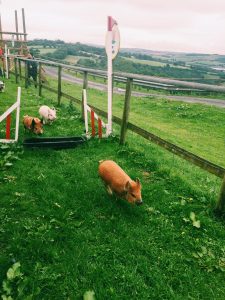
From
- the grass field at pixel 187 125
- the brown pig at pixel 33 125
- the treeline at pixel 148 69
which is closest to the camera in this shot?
the brown pig at pixel 33 125

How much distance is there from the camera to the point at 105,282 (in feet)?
10.2

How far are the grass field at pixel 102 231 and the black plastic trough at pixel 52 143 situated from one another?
6.7 inches

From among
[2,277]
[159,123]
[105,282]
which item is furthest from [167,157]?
[159,123]

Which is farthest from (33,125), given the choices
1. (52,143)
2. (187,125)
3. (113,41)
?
(187,125)

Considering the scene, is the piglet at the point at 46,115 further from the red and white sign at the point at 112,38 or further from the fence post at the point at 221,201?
the fence post at the point at 221,201

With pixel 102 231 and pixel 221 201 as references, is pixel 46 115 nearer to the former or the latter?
pixel 102 231

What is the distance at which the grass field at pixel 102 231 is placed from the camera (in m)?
3.09

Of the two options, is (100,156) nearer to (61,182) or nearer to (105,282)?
(61,182)

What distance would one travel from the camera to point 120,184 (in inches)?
174

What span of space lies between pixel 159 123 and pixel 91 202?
10.1 metres

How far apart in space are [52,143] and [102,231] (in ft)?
9.91

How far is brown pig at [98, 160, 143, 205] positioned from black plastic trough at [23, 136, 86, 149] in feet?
6.09

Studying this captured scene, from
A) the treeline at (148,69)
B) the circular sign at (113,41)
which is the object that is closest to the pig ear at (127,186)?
the circular sign at (113,41)

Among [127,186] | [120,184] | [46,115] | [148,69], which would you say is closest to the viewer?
[127,186]
